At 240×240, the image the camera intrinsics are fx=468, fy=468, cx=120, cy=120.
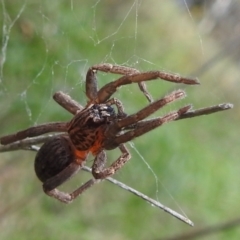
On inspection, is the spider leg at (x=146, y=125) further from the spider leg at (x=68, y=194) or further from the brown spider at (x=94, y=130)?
the spider leg at (x=68, y=194)

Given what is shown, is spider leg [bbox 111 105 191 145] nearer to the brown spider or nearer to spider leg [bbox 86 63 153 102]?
the brown spider

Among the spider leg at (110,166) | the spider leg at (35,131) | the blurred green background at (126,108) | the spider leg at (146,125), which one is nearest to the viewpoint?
the spider leg at (146,125)

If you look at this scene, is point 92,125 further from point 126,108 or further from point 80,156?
point 126,108

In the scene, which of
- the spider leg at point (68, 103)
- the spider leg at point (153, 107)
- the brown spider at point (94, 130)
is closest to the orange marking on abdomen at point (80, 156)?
the brown spider at point (94, 130)

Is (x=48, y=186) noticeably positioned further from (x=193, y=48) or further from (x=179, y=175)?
(x=193, y=48)

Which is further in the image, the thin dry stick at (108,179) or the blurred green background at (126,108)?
the blurred green background at (126,108)

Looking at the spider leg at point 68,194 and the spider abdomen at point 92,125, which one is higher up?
the spider abdomen at point 92,125

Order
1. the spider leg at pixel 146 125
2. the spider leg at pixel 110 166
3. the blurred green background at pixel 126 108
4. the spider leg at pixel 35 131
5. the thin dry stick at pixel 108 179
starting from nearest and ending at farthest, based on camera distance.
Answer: the thin dry stick at pixel 108 179 < the spider leg at pixel 146 125 < the spider leg at pixel 110 166 < the spider leg at pixel 35 131 < the blurred green background at pixel 126 108

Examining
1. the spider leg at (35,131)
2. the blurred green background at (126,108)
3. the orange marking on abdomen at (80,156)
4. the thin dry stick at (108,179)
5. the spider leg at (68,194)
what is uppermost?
the thin dry stick at (108,179)

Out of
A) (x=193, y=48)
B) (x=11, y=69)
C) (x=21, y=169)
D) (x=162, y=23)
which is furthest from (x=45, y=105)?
(x=193, y=48)

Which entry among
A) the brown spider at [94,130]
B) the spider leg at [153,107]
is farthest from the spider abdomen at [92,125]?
the spider leg at [153,107]
